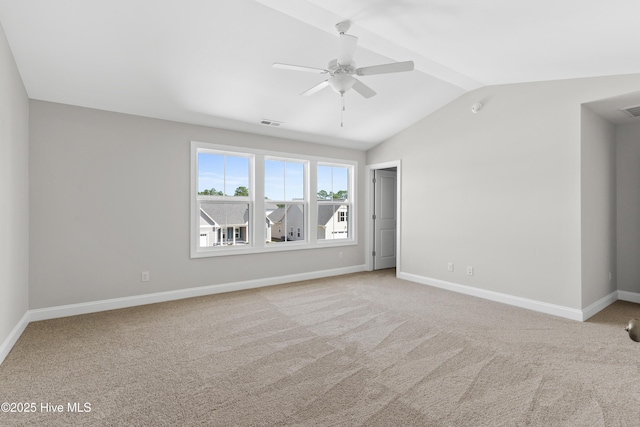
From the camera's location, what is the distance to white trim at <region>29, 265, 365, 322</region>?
3656 mm

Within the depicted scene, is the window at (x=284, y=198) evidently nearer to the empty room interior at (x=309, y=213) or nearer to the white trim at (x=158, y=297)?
the empty room interior at (x=309, y=213)

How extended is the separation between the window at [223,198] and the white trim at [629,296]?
A: 5465 millimetres

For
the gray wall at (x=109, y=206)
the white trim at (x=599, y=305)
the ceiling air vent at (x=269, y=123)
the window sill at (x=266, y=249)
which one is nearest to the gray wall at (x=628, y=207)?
the white trim at (x=599, y=305)

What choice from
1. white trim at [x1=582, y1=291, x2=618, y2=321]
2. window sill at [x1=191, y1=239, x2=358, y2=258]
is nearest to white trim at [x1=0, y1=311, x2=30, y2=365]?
window sill at [x1=191, y1=239, x2=358, y2=258]

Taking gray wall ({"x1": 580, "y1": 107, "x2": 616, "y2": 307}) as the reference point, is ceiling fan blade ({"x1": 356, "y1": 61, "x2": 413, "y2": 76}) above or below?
above

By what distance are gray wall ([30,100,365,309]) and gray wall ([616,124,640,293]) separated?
5.55 meters

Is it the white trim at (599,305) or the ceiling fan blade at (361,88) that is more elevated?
the ceiling fan blade at (361,88)

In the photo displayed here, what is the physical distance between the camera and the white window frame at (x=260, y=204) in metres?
4.58

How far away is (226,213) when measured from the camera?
16.4 ft

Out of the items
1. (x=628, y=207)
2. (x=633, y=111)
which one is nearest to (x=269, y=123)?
(x=633, y=111)

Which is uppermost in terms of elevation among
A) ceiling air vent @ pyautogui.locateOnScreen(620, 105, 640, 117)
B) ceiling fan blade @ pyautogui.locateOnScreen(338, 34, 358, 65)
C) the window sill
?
ceiling fan blade @ pyautogui.locateOnScreen(338, 34, 358, 65)

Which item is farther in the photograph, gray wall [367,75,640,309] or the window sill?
the window sill

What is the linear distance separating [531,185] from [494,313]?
1.68 m

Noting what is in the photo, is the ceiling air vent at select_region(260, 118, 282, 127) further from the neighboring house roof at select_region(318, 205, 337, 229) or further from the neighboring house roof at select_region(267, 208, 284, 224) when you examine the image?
the neighboring house roof at select_region(318, 205, 337, 229)
